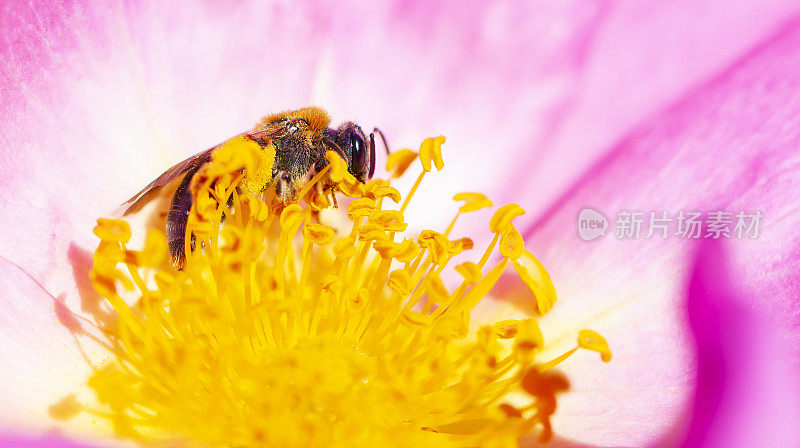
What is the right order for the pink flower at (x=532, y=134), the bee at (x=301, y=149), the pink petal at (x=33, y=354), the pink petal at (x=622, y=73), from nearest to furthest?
the pink petal at (x=33, y=354)
the pink flower at (x=532, y=134)
the bee at (x=301, y=149)
the pink petal at (x=622, y=73)

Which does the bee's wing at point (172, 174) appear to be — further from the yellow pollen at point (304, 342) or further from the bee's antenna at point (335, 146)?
the bee's antenna at point (335, 146)

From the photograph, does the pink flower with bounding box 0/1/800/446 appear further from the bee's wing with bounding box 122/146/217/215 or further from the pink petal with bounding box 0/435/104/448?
the bee's wing with bounding box 122/146/217/215

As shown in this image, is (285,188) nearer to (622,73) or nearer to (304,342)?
(304,342)

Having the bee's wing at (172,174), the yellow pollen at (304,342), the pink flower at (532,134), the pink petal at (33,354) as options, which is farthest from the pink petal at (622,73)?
the pink petal at (33,354)

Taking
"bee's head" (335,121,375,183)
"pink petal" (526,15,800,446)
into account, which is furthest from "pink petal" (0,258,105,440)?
"pink petal" (526,15,800,446)

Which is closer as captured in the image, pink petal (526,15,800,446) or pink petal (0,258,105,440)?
pink petal (0,258,105,440)

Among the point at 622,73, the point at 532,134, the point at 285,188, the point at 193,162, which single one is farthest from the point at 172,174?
the point at 622,73
